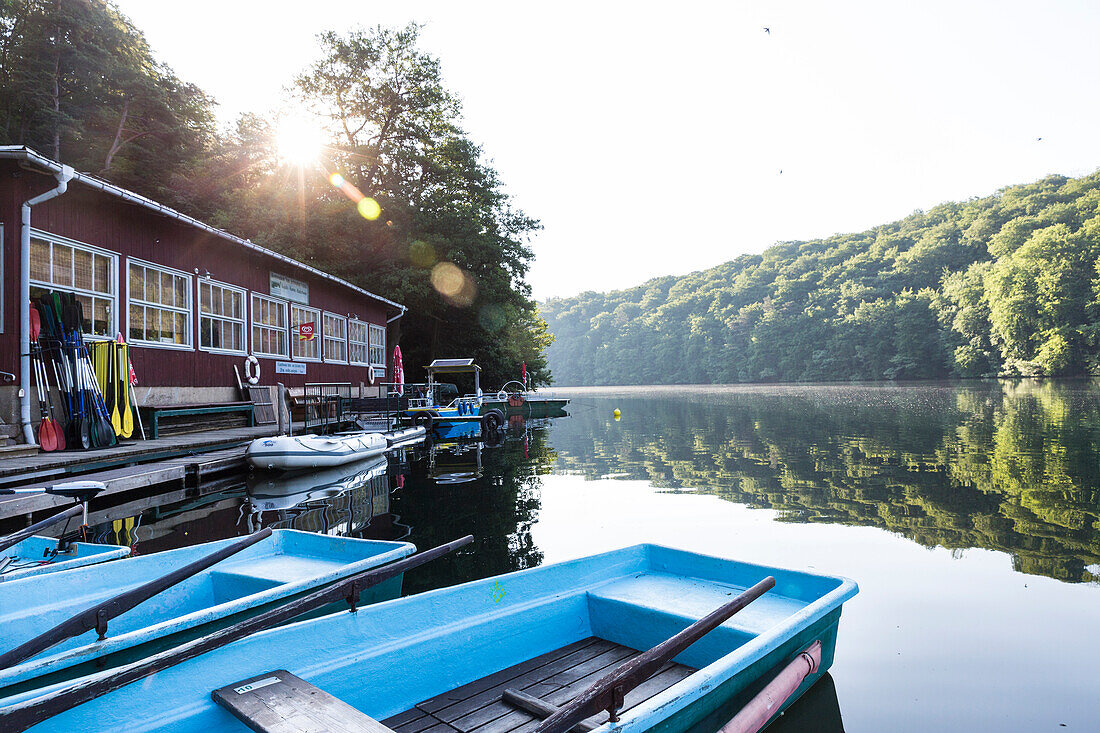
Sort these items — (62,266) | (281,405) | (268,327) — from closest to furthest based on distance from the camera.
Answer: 1. (62,266)
2. (281,405)
3. (268,327)

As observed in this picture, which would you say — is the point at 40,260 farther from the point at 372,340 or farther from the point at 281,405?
the point at 372,340

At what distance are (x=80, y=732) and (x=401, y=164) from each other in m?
31.7

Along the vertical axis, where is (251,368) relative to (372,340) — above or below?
below

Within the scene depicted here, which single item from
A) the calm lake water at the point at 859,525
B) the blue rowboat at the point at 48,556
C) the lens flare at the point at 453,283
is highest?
the lens flare at the point at 453,283

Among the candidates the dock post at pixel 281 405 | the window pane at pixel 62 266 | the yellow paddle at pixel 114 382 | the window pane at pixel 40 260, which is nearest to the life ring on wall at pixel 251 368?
the dock post at pixel 281 405

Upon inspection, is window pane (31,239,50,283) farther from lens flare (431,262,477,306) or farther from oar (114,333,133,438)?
lens flare (431,262,477,306)

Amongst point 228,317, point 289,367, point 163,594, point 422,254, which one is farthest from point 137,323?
point 422,254

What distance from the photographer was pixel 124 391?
1111 cm

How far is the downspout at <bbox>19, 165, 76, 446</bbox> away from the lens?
961cm

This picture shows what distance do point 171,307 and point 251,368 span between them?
2.88 metres

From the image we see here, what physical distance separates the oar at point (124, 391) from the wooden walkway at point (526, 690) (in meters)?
10.0

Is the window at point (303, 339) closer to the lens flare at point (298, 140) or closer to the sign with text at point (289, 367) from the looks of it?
the sign with text at point (289, 367)

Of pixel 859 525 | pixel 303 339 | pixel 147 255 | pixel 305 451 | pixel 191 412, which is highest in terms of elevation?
pixel 147 255

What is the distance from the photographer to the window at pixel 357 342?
21844mm
